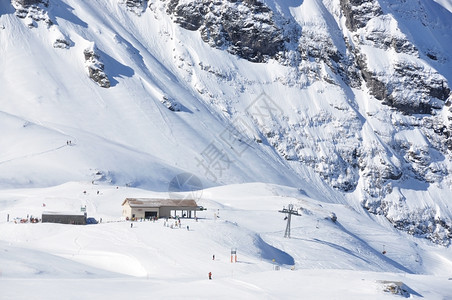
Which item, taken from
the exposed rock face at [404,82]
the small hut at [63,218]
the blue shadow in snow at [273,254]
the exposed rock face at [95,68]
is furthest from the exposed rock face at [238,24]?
the blue shadow in snow at [273,254]

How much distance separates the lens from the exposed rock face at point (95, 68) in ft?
416

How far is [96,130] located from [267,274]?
83.5 metres

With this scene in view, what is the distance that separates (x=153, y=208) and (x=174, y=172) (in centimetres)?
3889

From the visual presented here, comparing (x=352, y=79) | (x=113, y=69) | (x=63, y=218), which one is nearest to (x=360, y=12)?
(x=352, y=79)

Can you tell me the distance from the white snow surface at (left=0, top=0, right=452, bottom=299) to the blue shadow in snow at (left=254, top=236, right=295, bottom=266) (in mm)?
190

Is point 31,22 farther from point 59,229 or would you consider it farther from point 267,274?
point 267,274

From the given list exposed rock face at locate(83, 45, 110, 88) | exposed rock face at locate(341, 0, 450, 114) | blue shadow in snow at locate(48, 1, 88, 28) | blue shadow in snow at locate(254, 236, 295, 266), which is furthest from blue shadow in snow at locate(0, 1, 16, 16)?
blue shadow in snow at locate(254, 236, 295, 266)

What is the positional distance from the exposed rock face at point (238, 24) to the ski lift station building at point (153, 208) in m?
104

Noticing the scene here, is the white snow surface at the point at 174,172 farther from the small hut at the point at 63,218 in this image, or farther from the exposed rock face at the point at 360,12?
the exposed rock face at the point at 360,12

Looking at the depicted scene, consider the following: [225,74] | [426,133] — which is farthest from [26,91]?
[426,133]

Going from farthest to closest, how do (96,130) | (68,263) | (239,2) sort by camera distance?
1. (239,2)
2. (96,130)
3. (68,263)

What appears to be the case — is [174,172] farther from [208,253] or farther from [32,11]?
[32,11]

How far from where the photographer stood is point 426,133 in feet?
521

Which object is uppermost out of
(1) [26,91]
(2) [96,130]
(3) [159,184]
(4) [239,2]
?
(4) [239,2]
